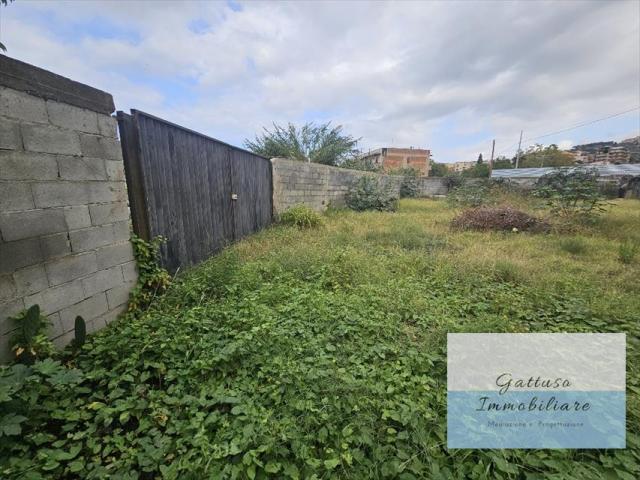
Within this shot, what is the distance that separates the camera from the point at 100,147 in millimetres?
2143

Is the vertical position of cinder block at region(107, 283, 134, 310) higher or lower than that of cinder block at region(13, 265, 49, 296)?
lower

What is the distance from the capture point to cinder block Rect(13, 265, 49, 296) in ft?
5.35

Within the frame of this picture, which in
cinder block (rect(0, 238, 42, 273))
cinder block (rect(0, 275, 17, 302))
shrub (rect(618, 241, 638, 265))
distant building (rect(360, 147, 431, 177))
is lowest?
shrub (rect(618, 241, 638, 265))

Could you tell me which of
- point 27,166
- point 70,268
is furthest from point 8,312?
point 27,166

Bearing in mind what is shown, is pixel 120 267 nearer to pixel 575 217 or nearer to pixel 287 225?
pixel 287 225

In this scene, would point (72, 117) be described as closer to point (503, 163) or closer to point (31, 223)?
point (31, 223)

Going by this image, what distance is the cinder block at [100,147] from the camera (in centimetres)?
202

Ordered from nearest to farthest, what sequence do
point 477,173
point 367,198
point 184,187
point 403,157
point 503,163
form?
1. point 184,187
2. point 367,198
3. point 477,173
4. point 503,163
5. point 403,157

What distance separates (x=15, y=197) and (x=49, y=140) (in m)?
0.44

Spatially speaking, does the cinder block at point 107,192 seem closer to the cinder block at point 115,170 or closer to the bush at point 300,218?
the cinder block at point 115,170

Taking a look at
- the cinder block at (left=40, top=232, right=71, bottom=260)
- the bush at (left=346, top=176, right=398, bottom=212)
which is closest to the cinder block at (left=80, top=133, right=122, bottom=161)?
the cinder block at (left=40, top=232, right=71, bottom=260)

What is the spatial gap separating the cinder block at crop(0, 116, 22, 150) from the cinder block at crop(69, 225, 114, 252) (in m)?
0.62

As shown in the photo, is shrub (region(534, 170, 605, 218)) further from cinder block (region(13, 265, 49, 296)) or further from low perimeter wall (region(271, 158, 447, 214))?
cinder block (region(13, 265, 49, 296))

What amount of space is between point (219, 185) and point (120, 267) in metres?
2.16
